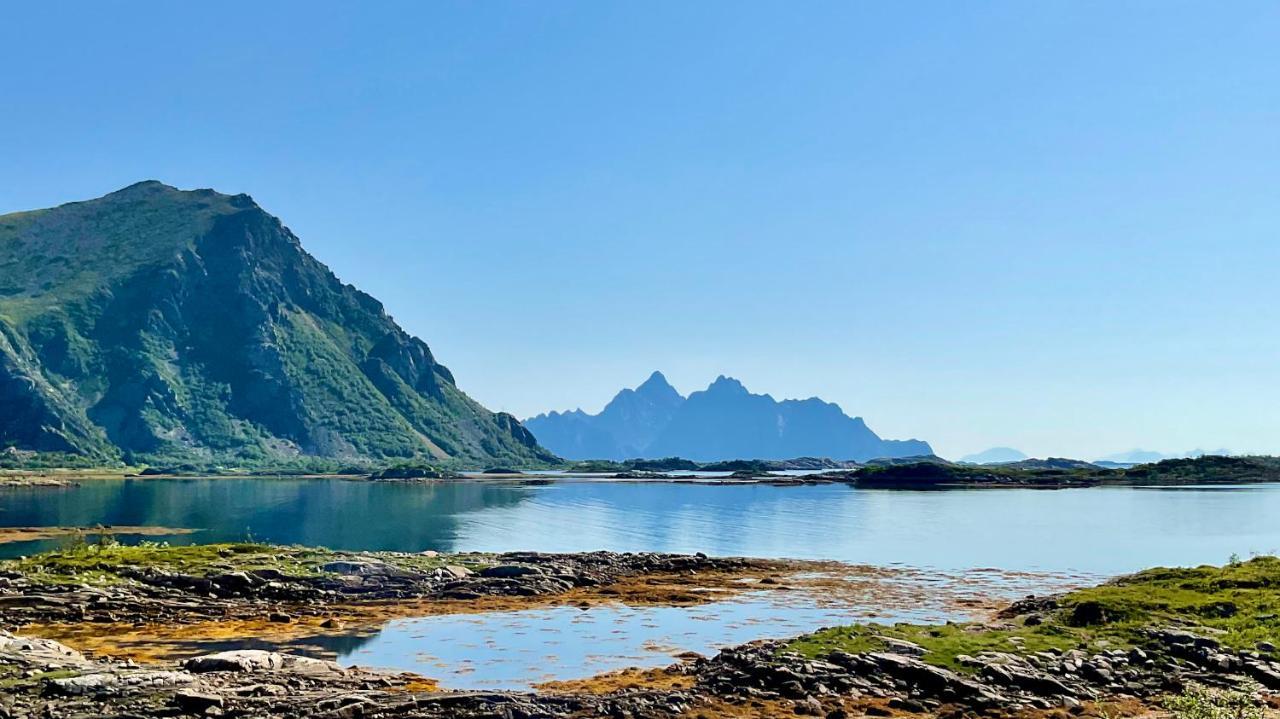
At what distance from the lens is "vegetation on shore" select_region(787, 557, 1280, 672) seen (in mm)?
42812

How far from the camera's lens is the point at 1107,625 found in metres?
47.5

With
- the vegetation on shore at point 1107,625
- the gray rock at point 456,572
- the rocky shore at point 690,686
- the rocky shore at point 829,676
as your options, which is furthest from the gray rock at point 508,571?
the vegetation on shore at point 1107,625

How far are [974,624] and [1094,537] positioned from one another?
77.2 meters

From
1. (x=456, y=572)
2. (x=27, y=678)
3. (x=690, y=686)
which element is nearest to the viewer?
(x=27, y=678)

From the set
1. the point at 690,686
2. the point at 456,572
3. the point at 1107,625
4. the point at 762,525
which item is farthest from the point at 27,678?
the point at 762,525

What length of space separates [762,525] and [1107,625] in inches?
3638

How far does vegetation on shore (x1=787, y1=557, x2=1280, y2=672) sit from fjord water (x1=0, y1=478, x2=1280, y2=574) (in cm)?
2968

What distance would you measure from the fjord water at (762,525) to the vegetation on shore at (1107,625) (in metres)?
29.7

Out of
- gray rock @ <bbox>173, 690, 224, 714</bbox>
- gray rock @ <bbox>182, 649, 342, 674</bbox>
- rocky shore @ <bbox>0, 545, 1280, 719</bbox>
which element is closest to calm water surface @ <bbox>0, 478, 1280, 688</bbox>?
gray rock @ <bbox>182, 649, 342, 674</bbox>

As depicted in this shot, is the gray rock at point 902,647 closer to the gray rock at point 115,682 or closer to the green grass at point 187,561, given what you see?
the gray rock at point 115,682

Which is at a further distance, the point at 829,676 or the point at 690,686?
the point at 690,686

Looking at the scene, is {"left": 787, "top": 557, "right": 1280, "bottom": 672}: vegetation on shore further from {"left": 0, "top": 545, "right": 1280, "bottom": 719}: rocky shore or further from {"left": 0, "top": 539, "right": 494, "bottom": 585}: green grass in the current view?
{"left": 0, "top": 539, "right": 494, "bottom": 585}: green grass

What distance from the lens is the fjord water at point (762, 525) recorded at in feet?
331

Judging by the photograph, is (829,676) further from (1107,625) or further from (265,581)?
(265,581)
